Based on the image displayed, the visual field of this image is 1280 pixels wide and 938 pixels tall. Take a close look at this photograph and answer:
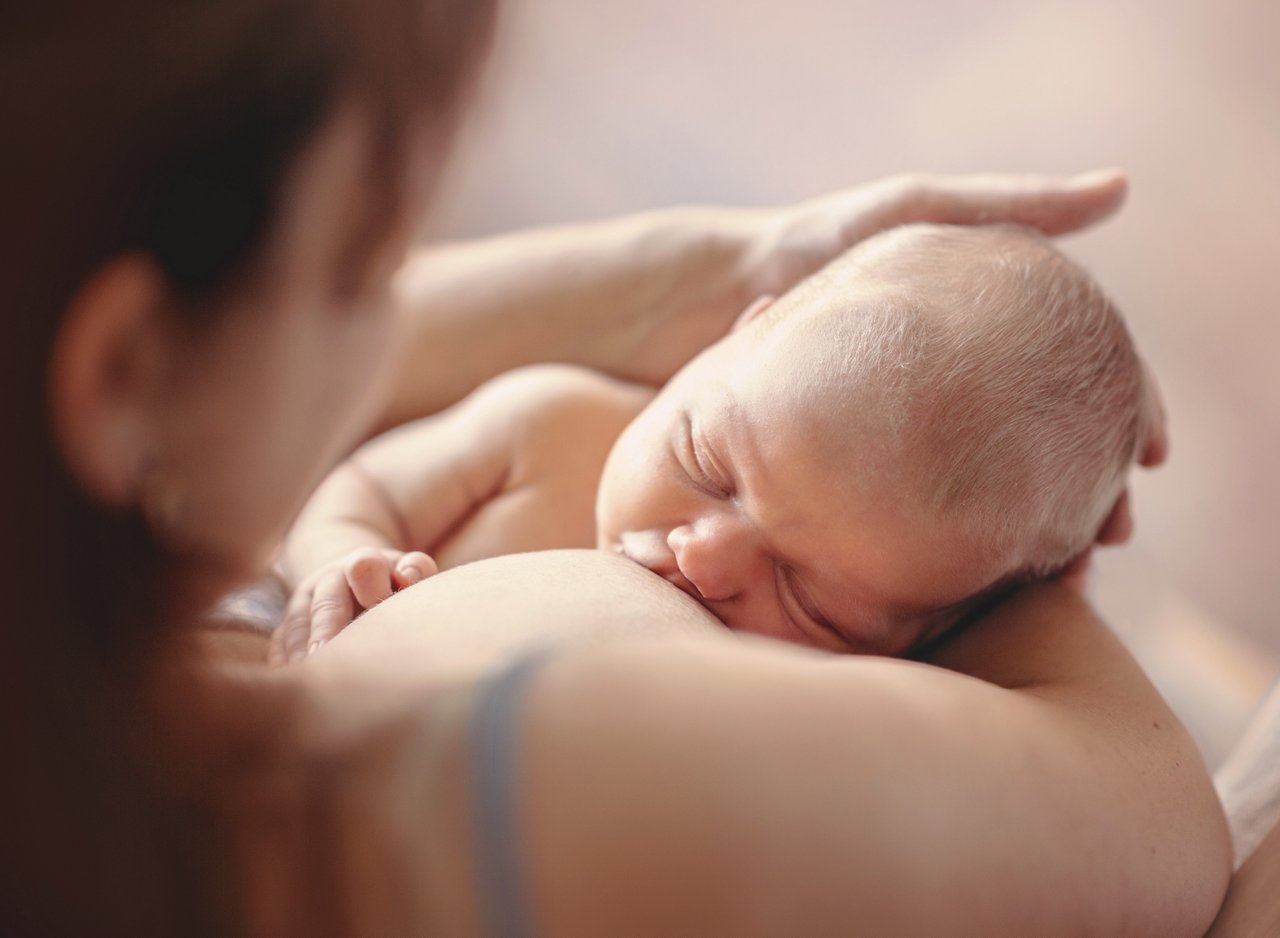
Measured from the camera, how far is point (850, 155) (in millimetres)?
1820

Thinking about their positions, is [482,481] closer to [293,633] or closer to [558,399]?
[558,399]

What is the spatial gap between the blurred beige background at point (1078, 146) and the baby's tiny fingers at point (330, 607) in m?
0.91

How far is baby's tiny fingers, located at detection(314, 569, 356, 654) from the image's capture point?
84 centimetres

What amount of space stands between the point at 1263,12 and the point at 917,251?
3.14 feet

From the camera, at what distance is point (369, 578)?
2.83 ft

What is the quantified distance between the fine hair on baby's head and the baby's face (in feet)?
0.06

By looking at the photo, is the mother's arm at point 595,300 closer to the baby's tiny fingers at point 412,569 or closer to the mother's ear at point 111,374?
the baby's tiny fingers at point 412,569

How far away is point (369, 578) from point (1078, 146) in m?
1.34

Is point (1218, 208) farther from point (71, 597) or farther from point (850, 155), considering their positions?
point (71, 597)

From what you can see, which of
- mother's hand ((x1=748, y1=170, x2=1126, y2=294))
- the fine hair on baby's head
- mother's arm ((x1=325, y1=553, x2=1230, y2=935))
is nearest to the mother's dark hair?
mother's arm ((x1=325, y1=553, x2=1230, y2=935))

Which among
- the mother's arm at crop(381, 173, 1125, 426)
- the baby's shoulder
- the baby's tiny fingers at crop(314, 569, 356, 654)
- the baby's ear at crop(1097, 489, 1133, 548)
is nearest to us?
the baby's tiny fingers at crop(314, 569, 356, 654)

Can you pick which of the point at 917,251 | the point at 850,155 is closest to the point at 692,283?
the point at 917,251

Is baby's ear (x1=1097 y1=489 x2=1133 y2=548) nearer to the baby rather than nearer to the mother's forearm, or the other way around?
the baby

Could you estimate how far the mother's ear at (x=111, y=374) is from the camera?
15.5 inches
